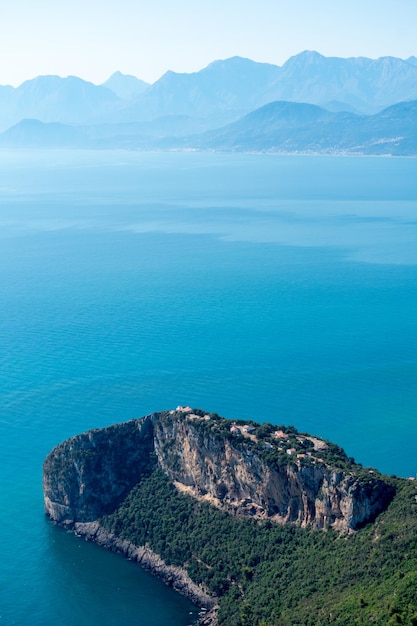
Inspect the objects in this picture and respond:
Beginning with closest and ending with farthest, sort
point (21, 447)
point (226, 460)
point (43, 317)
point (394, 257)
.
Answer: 1. point (226, 460)
2. point (21, 447)
3. point (43, 317)
4. point (394, 257)

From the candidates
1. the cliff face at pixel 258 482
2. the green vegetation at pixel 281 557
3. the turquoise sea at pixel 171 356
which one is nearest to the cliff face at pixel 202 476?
the cliff face at pixel 258 482

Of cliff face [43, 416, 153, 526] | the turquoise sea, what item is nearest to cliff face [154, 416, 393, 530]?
cliff face [43, 416, 153, 526]

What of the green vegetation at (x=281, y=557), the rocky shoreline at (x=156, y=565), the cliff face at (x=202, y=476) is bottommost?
the rocky shoreline at (x=156, y=565)

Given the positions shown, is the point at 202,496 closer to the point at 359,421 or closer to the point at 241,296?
the point at 359,421

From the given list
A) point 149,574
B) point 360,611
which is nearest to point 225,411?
point 149,574

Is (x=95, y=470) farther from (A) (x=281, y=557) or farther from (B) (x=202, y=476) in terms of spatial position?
(A) (x=281, y=557)

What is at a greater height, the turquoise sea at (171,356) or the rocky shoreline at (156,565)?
the turquoise sea at (171,356)

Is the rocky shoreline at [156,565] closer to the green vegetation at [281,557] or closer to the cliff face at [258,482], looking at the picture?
the green vegetation at [281,557]

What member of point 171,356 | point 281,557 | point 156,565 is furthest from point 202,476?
point 171,356

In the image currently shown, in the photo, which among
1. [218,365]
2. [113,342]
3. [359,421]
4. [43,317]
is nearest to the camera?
[359,421]
